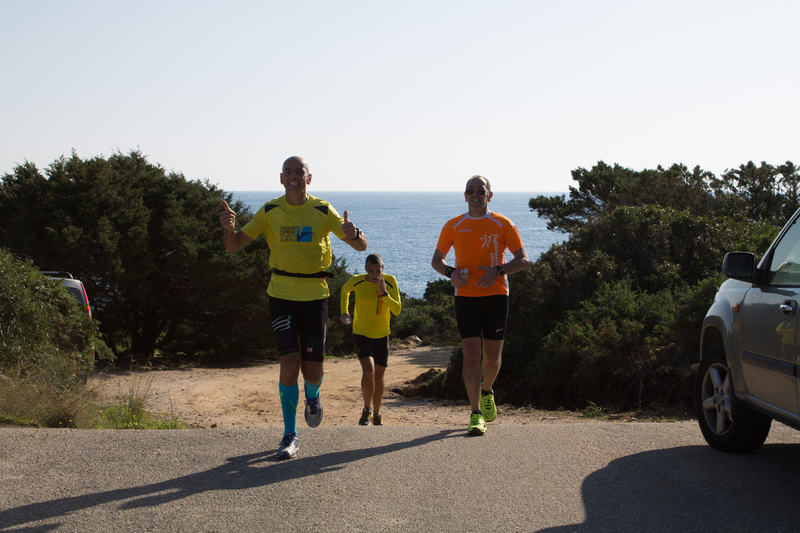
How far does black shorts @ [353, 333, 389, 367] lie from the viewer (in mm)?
7984

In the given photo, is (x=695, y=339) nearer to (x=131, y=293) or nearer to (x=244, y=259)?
(x=244, y=259)

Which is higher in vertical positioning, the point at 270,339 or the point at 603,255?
the point at 603,255

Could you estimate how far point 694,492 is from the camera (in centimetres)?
409

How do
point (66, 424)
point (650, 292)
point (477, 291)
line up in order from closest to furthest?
point (477, 291) < point (66, 424) < point (650, 292)

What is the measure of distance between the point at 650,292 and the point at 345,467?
12.1m

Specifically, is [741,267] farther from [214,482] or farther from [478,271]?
[214,482]

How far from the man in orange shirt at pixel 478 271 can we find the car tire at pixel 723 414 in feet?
5.33

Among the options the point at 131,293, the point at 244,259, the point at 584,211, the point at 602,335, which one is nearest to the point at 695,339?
the point at 602,335

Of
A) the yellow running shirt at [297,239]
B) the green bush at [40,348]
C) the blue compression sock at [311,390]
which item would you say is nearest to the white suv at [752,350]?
the yellow running shirt at [297,239]

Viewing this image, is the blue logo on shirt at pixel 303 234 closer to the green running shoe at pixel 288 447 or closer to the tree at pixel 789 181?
the green running shoe at pixel 288 447

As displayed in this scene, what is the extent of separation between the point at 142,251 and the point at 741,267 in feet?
57.0

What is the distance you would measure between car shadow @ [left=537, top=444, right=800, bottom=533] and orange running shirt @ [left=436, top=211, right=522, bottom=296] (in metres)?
1.87

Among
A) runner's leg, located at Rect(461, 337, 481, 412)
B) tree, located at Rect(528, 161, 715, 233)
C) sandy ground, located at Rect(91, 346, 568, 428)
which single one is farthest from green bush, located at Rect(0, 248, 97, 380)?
tree, located at Rect(528, 161, 715, 233)

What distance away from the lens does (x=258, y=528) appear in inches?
140
